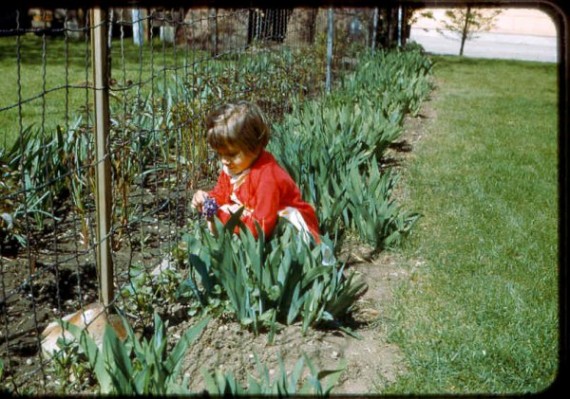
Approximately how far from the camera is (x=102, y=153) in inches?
97.1

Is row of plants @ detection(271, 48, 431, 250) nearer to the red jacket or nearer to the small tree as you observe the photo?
the red jacket

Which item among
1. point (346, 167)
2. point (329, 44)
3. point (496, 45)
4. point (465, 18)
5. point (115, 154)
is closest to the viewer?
point (115, 154)

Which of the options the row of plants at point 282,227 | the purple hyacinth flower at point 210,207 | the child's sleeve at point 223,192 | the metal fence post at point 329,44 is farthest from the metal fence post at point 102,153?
the metal fence post at point 329,44

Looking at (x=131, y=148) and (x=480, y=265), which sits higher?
(x=131, y=148)

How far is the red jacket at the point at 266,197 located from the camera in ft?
9.61

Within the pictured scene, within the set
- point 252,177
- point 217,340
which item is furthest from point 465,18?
point 217,340

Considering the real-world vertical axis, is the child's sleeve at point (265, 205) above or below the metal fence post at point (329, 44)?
below

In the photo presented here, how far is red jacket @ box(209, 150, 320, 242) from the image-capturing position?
9.61 ft

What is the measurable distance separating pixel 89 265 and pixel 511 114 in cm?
646

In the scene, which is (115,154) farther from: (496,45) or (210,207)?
(496,45)

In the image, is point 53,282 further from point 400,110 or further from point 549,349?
point 400,110

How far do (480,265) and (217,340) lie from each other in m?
1.57

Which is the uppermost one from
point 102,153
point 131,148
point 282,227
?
point 102,153

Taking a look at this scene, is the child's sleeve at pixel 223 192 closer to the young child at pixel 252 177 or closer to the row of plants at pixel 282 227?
the young child at pixel 252 177
